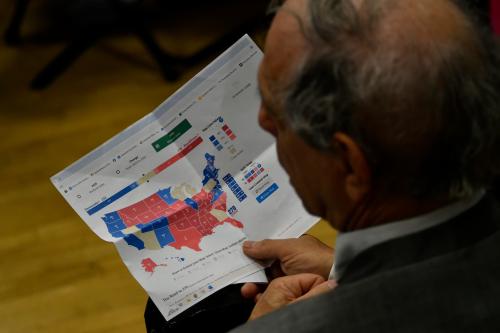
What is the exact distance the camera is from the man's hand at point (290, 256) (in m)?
1.21

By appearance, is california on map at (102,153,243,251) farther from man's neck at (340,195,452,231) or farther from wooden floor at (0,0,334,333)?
wooden floor at (0,0,334,333)

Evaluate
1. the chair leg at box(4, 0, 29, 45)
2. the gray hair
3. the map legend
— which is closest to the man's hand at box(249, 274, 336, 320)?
the map legend

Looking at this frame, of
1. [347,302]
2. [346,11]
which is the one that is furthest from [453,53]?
[347,302]

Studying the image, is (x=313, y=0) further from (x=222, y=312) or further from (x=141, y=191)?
(x=222, y=312)

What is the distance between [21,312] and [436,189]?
4.64 feet

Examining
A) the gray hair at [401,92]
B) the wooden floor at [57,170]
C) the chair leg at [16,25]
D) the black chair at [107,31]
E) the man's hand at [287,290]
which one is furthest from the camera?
the chair leg at [16,25]

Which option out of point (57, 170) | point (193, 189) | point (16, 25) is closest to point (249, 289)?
point (193, 189)

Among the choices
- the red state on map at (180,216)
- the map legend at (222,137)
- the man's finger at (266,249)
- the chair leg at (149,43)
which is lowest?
the man's finger at (266,249)

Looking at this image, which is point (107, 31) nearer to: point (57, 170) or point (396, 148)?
point (57, 170)

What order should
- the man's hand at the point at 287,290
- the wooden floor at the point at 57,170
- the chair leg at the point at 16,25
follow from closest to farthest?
the man's hand at the point at 287,290 → the wooden floor at the point at 57,170 → the chair leg at the point at 16,25

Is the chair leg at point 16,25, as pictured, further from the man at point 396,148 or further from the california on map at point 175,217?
the man at point 396,148

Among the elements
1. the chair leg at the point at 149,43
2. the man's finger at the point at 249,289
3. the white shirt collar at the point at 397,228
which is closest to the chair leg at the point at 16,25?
the chair leg at the point at 149,43

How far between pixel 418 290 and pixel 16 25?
236 cm

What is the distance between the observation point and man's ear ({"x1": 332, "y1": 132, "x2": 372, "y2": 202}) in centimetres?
81
